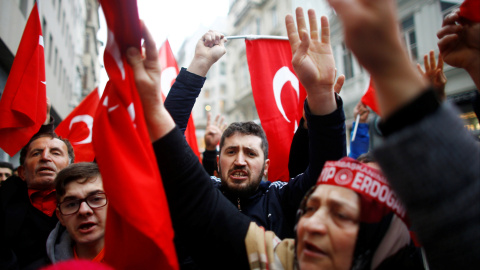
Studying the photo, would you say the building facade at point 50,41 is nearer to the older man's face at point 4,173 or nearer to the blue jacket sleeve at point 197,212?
the older man's face at point 4,173

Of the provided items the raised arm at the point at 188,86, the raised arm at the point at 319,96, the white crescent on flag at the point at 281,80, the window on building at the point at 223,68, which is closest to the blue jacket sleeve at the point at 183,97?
the raised arm at the point at 188,86

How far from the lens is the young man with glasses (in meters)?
2.04

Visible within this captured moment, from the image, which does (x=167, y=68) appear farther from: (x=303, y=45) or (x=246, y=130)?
(x=303, y=45)

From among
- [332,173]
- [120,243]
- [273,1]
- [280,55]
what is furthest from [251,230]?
[273,1]

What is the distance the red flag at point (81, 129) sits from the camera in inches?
182

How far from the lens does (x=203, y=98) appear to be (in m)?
46.0

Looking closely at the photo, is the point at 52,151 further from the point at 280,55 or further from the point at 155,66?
the point at 280,55

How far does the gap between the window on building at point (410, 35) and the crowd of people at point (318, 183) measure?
454 inches

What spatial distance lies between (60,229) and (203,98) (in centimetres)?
4433

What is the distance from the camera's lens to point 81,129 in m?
4.88

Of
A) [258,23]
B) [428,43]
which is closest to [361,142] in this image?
[428,43]

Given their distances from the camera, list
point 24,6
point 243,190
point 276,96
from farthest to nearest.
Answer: point 24,6 < point 276,96 < point 243,190

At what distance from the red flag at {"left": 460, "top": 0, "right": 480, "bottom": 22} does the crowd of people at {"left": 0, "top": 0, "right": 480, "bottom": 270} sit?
0.06 m

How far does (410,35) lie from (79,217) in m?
13.6
